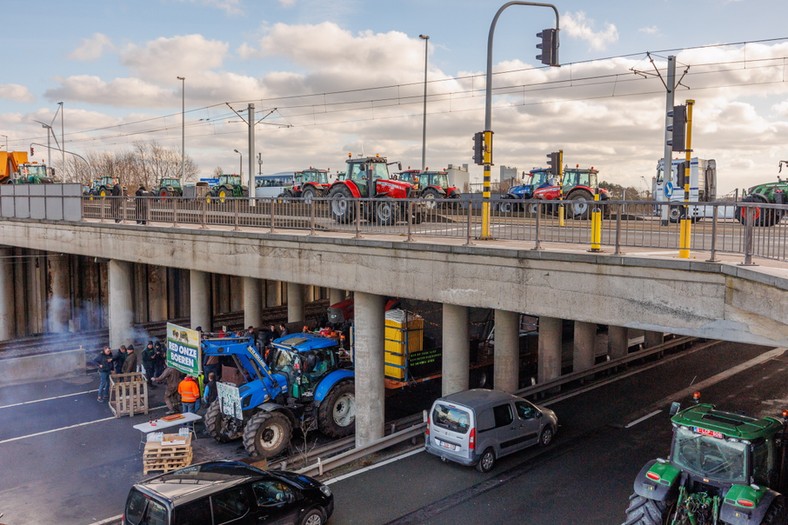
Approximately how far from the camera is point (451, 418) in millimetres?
12672

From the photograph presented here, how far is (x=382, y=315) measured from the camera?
51.9ft

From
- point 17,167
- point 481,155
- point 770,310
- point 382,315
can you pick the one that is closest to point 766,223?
point 770,310

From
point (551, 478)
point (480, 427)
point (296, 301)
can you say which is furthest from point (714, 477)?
point (296, 301)

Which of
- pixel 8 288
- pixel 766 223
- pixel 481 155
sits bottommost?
pixel 8 288

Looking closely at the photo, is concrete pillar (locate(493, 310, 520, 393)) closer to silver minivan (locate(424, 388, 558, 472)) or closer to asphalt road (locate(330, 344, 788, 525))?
asphalt road (locate(330, 344, 788, 525))

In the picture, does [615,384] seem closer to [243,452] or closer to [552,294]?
[552,294]

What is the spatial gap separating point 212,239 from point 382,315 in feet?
22.5

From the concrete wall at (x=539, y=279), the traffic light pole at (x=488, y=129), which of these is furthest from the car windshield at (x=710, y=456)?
the traffic light pole at (x=488, y=129)

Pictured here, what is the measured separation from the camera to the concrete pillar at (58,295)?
100 feet

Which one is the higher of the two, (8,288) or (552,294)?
(552,294)

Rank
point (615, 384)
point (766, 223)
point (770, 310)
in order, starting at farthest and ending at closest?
1. point (615, 384)
2. point (766, 223)
3. point (770, 310)

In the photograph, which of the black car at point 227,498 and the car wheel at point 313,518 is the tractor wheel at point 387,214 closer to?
the black car at point 227,498

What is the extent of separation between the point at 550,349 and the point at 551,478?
24.6 ft

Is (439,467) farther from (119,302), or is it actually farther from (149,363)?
(119,302)
